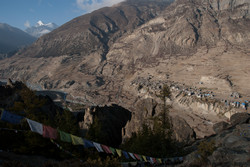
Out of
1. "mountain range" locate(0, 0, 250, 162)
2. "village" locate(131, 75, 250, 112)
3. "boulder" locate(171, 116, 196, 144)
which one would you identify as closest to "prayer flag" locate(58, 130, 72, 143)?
"boulder" locate(171, 116, 196, 144)

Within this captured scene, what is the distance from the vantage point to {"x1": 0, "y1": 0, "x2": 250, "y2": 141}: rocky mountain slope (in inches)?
2344

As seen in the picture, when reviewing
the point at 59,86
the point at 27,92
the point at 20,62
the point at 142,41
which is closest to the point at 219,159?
the point at 27,92

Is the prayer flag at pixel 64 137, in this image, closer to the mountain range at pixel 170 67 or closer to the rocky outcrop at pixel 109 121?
the rocky outcrop at pixel 109 121

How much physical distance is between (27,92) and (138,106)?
74.2 feet

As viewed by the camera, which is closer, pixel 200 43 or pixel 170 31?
pixel 200 43

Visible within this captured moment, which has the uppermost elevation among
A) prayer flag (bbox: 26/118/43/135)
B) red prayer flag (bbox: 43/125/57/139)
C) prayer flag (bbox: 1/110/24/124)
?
prayer flag (bbox: 1/110/24/124)

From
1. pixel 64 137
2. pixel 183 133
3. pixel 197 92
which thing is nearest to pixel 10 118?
pixel 64 137

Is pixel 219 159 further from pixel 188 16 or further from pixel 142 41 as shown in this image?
pixel 188 16

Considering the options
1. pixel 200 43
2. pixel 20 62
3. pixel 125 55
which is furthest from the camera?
pixel 20 62

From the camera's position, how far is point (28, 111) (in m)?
16.1

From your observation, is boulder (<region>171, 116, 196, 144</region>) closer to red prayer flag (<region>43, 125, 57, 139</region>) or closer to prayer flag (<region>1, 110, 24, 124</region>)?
red prayer flag (<region>43, 125, 57, 139</region>)

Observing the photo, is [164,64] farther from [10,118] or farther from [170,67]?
[10,118]

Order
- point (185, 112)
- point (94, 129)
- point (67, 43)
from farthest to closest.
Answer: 1. point (67, 43)
2. point (185, 112)
3. point (94, 129)

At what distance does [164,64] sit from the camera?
10344 centimetres
